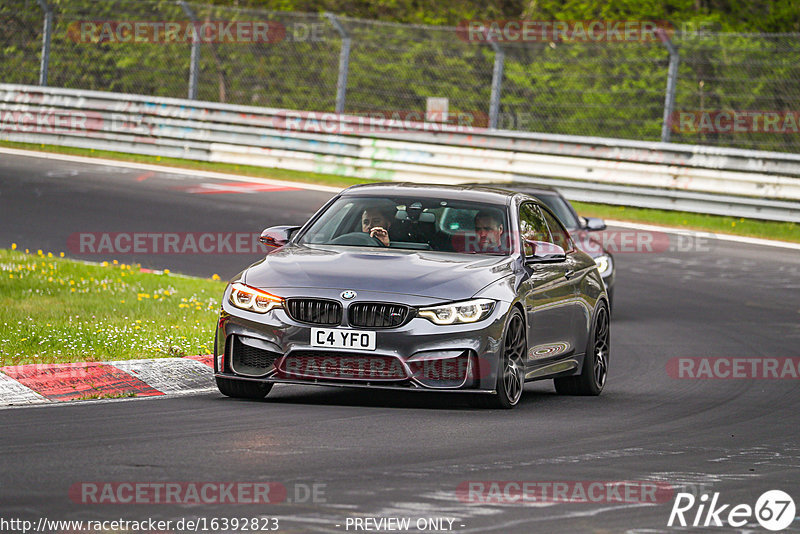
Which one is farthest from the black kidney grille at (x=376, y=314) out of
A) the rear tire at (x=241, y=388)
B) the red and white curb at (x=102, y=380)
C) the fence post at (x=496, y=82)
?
the fence post at (x=496, y=82)

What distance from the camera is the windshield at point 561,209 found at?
654 inches

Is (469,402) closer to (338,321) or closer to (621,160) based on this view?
(338,321)

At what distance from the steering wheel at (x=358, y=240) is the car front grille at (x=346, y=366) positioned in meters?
1.37

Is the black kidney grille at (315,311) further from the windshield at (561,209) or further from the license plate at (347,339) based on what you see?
the windshield at (561,209)

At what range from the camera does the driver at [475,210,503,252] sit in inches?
408

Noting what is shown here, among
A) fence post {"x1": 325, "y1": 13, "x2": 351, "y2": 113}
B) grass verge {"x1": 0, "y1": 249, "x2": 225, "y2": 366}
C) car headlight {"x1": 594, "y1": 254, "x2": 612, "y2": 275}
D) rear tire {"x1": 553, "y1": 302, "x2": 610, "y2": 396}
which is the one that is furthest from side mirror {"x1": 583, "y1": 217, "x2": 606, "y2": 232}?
fence post {"x1": 325, "y1": 13, "x2": 351, "y2": 113}

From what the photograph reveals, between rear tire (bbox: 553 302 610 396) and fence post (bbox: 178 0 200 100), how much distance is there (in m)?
17.2

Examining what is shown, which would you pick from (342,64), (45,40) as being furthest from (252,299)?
(45,40)

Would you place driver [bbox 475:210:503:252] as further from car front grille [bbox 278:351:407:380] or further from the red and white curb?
the red and white curb

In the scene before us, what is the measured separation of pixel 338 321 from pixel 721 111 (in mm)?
17861

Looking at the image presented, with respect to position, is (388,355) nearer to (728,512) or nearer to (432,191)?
(432,191)

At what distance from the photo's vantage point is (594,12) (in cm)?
3775

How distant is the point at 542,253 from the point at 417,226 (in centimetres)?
87

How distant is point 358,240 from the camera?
10352 mm
